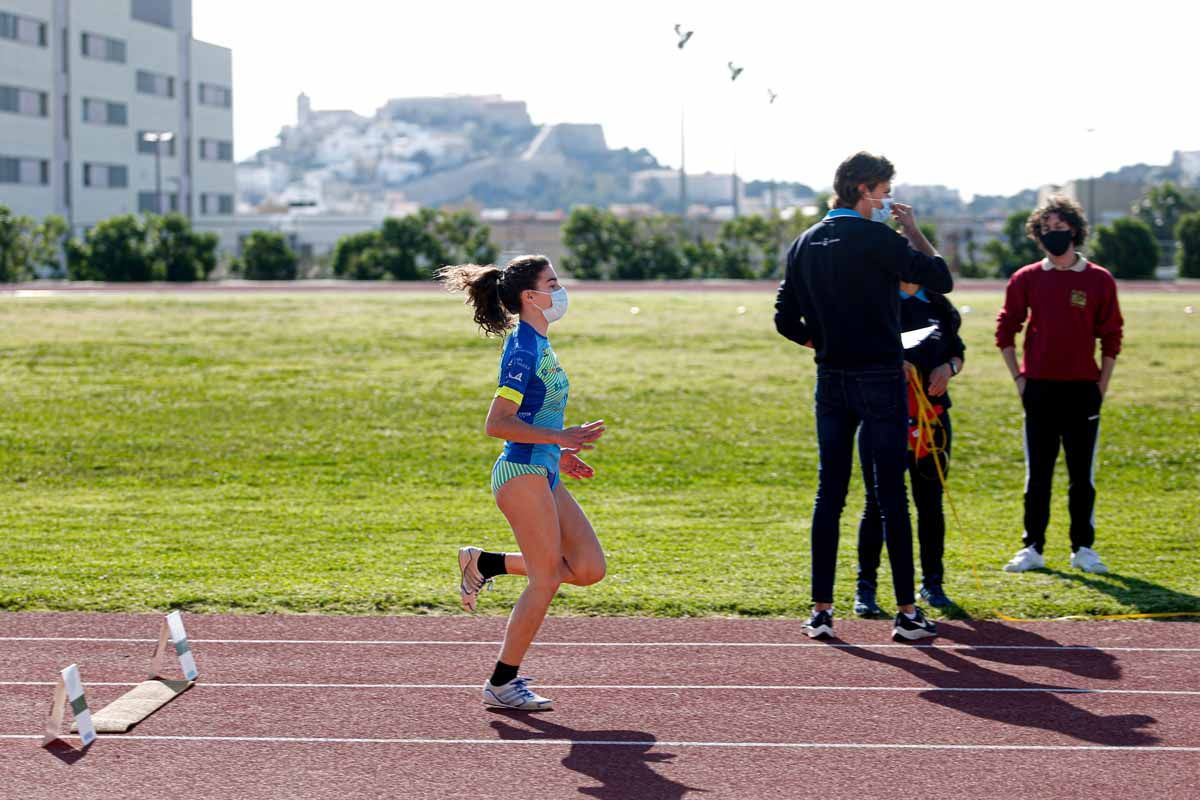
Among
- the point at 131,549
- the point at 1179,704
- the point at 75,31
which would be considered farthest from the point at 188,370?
the point at 75,31

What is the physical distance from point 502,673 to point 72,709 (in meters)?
1.63

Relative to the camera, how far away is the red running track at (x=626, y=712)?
5.18 m

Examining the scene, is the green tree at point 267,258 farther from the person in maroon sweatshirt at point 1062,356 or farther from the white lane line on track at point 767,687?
the white lane line on track at point 767,687

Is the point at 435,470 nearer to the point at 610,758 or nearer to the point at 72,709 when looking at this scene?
the point at 72,709

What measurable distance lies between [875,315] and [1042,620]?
2084 mm

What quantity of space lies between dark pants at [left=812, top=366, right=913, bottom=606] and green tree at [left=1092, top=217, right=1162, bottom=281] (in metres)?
45.9

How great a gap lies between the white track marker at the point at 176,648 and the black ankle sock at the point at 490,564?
1.28 m

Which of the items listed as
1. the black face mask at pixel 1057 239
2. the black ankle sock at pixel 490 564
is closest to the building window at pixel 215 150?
the black face mask at pixel 1057 239

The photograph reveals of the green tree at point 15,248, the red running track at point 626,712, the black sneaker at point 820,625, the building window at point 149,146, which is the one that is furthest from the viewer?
the building window at point 149,146

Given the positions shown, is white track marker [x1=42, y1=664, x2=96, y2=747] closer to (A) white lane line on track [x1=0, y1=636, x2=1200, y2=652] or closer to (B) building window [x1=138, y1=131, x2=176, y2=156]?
(A) white lane line on track [x1=0, y1=636, x2=1200, y2=652]

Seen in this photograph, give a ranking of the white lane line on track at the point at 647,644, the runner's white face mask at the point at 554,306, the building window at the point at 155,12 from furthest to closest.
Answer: the building window at the point at 155,12
the white lane line on track at the point at 647,644
the runner's white face mask at the point at 554,306

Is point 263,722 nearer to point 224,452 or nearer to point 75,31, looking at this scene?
point 224,452

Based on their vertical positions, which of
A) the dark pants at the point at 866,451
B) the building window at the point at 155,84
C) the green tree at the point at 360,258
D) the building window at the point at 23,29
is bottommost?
the dark pants at the point at 866,451

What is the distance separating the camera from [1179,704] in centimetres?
612
